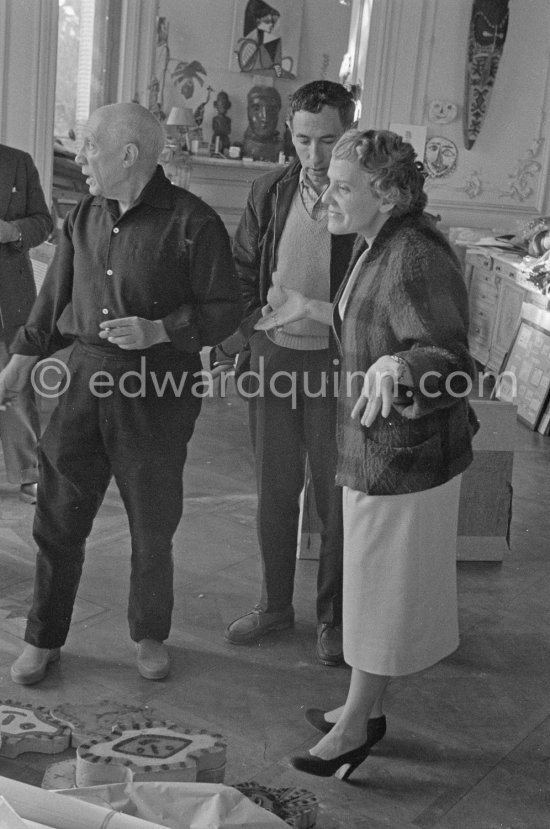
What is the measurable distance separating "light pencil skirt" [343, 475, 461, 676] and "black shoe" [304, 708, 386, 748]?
22cm

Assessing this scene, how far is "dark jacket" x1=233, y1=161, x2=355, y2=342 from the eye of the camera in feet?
10.9

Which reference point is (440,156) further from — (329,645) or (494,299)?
(329,645)

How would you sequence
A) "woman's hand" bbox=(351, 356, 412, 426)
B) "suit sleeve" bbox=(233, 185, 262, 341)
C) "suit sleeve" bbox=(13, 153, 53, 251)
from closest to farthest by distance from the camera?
"woman's hand" bbox=(351, 356, 412, 426)
"suit sleeve" bbox=(233, 185, 262, 341)
"suit sleeve" bbox=(13, 153, 53, 251)

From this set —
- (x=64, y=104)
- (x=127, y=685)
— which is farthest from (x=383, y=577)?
(x=64, y=104)

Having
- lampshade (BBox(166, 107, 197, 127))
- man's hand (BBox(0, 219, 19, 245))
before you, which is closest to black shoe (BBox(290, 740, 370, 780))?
man's hand (BBox(0, 219, 19, 245))

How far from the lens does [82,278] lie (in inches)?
122

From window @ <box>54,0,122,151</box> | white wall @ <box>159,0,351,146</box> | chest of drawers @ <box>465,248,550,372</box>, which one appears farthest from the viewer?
white wall @ <box>159,0,351,146</box>

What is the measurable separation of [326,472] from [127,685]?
87cm

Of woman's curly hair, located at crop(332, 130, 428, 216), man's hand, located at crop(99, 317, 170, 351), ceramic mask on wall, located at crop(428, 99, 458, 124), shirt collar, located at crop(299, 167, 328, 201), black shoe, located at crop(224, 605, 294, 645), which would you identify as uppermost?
ceramic mask on wall, located at crop(428, 99, 458, 124)

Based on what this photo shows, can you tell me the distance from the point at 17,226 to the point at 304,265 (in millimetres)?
1735

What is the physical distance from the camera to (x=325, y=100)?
123 inches

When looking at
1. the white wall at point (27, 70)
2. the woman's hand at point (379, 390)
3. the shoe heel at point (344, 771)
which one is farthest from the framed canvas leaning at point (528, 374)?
the woman's hand at point (379, 390)

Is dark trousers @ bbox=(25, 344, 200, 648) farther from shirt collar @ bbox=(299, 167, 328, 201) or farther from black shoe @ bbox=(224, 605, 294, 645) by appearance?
shirt collar @ bbox=(299, 167, 328, 201)

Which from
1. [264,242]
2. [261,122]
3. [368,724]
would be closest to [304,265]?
[264,242]
